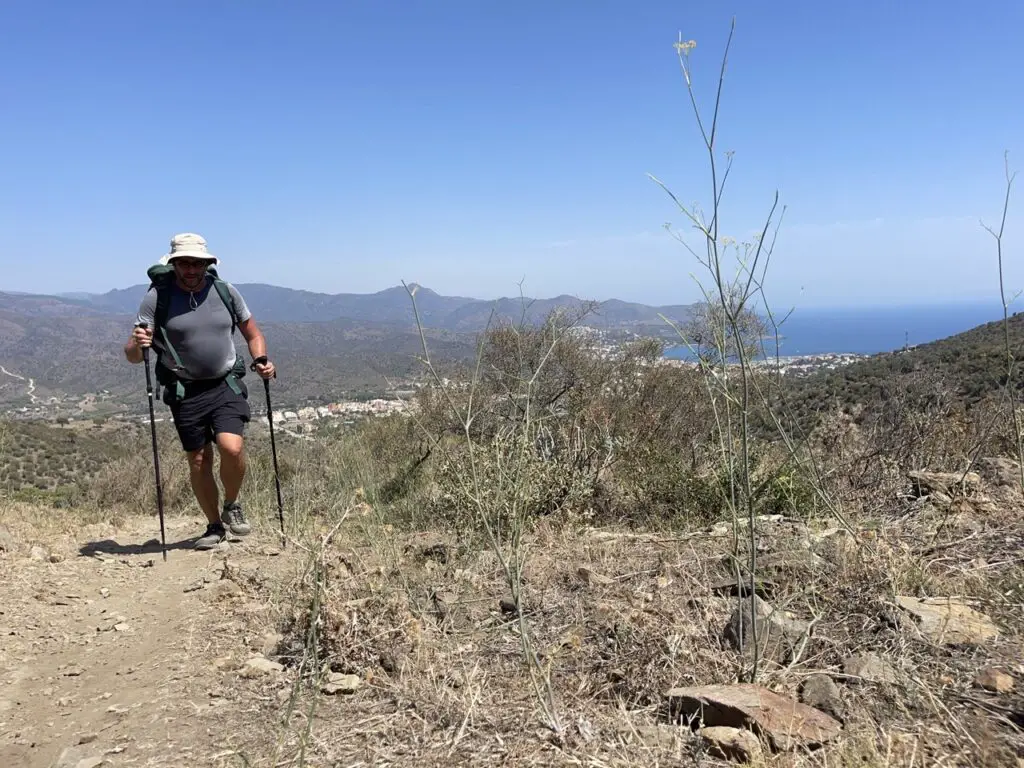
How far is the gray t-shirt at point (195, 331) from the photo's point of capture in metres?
3.98

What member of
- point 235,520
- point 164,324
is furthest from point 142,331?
point 235,520

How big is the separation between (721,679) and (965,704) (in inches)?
25.0

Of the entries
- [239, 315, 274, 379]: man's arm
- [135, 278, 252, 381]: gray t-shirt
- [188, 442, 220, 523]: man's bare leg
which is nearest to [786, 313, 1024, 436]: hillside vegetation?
[239, 315, 274, 379]: man's arm

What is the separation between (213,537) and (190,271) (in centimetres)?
167

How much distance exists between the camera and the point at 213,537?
419 cm

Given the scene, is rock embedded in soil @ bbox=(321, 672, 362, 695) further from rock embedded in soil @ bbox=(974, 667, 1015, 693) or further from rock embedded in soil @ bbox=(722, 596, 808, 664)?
rock embedded in soil @ bbox=(974, 667, 1015, 693)

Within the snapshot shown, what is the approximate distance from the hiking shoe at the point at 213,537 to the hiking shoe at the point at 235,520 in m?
0.07

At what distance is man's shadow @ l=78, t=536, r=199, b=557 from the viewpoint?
4164mm

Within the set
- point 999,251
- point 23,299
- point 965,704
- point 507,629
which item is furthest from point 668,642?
point 23,299

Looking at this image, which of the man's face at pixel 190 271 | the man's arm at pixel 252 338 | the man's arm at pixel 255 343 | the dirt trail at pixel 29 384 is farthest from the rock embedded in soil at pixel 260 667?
the dirt trail at pixel 29 384

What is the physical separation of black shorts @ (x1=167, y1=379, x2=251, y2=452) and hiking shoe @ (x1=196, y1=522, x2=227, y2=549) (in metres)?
0.54

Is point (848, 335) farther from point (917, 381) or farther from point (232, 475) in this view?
point (232, 475)

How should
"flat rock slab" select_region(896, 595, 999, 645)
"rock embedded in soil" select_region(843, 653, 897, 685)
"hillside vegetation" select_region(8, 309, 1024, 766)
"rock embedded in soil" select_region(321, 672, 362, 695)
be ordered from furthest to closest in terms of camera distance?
"rock embedded in soil" select_region(321, 672, 362, 695) < "flat rock slab" select_region(896, 595, 999, 645) < "rock embedded in soil" select_region(843, 653, 897, 685) < "hillside vegetation" select_region(8, 309, 1024, 766)

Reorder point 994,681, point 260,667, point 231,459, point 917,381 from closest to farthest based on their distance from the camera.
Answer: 1. point 994,681
2. point 260,667
3. point 231,459
4. point 917,381
